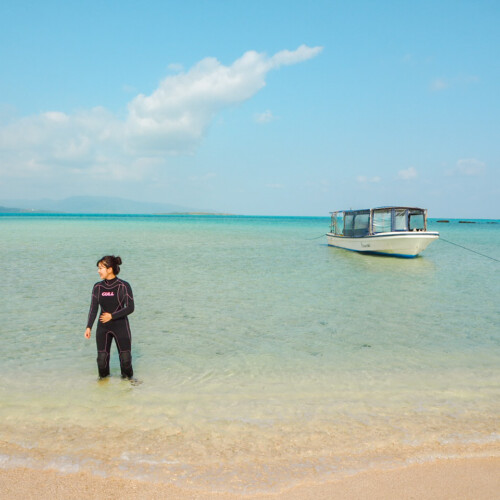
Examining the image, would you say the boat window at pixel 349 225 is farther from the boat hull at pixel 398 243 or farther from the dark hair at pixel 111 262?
the dark hair at pixel 111 262

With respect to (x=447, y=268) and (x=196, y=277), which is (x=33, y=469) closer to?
(x=196, y=277)

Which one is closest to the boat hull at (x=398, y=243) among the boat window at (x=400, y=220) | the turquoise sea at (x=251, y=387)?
the boat window at (x=400, y=220)

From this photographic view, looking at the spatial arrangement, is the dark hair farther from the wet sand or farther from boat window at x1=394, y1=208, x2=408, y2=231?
boat window at x1=394, y1=208, x2=408, y2=231

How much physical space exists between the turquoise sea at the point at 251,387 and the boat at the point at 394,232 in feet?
37.2

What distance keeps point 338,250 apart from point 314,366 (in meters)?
23.9

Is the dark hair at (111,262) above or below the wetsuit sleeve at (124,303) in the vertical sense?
above

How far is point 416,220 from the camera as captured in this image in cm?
2522

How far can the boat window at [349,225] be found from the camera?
2933 cm

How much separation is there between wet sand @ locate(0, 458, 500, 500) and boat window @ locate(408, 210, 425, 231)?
75.8 ft

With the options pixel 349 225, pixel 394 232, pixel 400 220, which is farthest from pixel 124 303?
pixel 349 225

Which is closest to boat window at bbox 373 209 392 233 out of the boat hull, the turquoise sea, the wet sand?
the boat hull

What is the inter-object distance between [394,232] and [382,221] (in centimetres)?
140

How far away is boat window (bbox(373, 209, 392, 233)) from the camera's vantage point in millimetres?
25188

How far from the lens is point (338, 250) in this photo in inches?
1180
